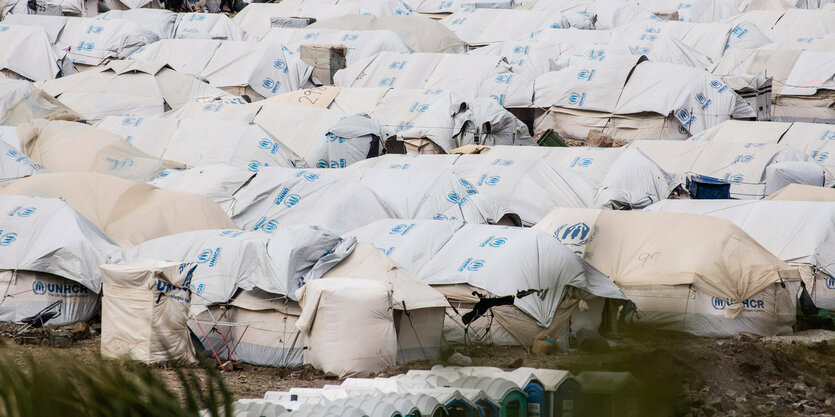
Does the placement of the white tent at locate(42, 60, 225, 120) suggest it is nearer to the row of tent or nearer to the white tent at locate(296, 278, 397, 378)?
the white tent at locate(296, 278, 397, 378)

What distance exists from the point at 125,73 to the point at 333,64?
285 inches

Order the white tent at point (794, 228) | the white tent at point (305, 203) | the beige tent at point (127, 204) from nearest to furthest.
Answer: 1. the white tent at point (794, 228)
2. the beige tent at point (127, 204)
3. the white tent at point (305, 203)

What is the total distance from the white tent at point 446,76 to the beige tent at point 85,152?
10127 millimetres

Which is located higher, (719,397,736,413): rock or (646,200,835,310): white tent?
(719,397,736,413): rock

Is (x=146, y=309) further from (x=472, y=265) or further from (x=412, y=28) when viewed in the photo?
(x=412, y=28)

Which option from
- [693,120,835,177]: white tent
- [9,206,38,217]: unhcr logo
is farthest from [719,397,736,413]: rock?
[693,120,835,177]: white tent

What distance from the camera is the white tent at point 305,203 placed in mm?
21359

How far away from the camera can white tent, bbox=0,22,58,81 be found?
33.0 m

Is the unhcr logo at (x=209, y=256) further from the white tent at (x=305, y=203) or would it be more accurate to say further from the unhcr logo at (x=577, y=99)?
the unhcr logo at (x=577, y=99)

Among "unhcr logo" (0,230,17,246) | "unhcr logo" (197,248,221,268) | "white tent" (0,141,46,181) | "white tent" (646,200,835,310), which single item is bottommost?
"white tent" (646,200,835,310)

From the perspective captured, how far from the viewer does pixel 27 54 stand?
1318 inches

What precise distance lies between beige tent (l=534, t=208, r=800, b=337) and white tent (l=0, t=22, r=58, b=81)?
67.4 ft

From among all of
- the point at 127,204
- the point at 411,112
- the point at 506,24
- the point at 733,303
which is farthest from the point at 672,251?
the point at 506,24

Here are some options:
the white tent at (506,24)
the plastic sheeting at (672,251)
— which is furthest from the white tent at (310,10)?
the plastic sheeting at (672,251)
